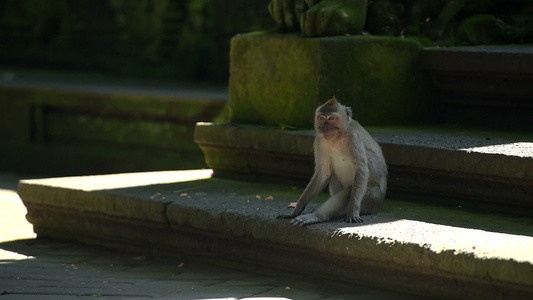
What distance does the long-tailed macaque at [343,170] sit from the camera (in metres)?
4.68

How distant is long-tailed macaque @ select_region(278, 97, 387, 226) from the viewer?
184 inches

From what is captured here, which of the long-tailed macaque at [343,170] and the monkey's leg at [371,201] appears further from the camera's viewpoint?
the monkey's leg at [371,201]

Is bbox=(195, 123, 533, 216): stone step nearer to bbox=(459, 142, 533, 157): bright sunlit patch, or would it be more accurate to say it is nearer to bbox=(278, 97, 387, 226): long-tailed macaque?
bbox=(459, 142, 533, 157): bright sunlit patch

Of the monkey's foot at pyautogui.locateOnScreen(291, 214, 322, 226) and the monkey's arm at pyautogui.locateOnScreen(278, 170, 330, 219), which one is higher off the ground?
the monkey's arm at pyautogui.locateOnScreen(278, 170, 330, 219)

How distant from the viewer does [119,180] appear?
6.08 metres

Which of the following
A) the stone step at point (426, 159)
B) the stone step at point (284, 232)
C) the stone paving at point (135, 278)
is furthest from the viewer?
the stone step at point (426, 159)

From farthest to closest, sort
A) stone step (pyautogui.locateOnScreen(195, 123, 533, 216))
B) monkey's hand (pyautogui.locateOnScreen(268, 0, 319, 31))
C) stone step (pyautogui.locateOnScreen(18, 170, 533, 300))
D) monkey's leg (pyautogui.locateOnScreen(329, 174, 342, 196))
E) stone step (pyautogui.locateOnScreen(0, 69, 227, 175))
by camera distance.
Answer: stone step (pyautogui.locateOnScreen(0, 69, 227, 175)) → monkey's hand (pyautogui.locateOnScreen(268, 0, 319, 31)) → monkey's leg (pyautogui.locateOnScreen(329, 174, 342, 196)) → stone step (pyautogui.locateOnScreen(195, 123, 533, 216)) → stone step (pyautogui.locateOnScreen(18, 170, 533, 300))

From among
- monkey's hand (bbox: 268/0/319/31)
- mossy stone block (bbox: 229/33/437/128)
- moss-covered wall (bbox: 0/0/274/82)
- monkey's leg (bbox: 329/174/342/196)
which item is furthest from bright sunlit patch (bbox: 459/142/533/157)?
moss-covered wall (bbox: 0/0/274/82)

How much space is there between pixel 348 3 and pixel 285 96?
0.66 meters

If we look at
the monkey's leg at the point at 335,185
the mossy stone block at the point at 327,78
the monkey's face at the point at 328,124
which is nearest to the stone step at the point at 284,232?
the monkey's leg at the point at 335,185

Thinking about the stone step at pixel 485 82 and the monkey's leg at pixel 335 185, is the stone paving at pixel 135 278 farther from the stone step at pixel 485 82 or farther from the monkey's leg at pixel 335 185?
the stone step at pixel 485 82

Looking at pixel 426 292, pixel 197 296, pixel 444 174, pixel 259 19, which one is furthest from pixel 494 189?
pixel 259 19

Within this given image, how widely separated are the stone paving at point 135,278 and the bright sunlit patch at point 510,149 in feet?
A: 3.11

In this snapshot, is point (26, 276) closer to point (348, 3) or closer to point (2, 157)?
point (348, 3)
